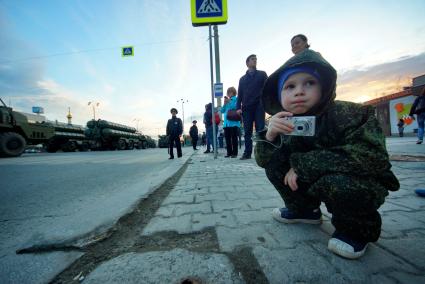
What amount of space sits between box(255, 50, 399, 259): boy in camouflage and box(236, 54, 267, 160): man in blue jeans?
3.48 metres

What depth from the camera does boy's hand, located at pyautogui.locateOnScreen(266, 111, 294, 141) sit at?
3.54 feet

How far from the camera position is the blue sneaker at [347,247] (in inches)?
35.9

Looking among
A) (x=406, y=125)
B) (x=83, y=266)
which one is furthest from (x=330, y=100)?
(x=406, y=125)

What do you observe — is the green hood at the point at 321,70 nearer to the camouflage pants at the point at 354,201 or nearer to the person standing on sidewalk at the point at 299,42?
the camouflage pants at the point at 354,201

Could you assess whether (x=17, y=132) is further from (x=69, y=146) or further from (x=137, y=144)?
(x=137, y=144)

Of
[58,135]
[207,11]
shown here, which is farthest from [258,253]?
[58,135]

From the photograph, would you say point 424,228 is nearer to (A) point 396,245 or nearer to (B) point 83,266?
(A) point 396,245

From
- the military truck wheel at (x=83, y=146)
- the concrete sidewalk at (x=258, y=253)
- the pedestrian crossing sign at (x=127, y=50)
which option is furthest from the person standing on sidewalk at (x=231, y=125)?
the military truck wheel at (x=83, y=146)

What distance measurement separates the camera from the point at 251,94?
480 cm

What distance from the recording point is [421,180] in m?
2.38

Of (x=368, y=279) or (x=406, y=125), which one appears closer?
(x=368, y=279)

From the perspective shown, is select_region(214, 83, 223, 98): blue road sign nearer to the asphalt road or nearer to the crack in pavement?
the asphalt road

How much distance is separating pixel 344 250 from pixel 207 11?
19.7 feet

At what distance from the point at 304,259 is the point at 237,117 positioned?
5159 mm
